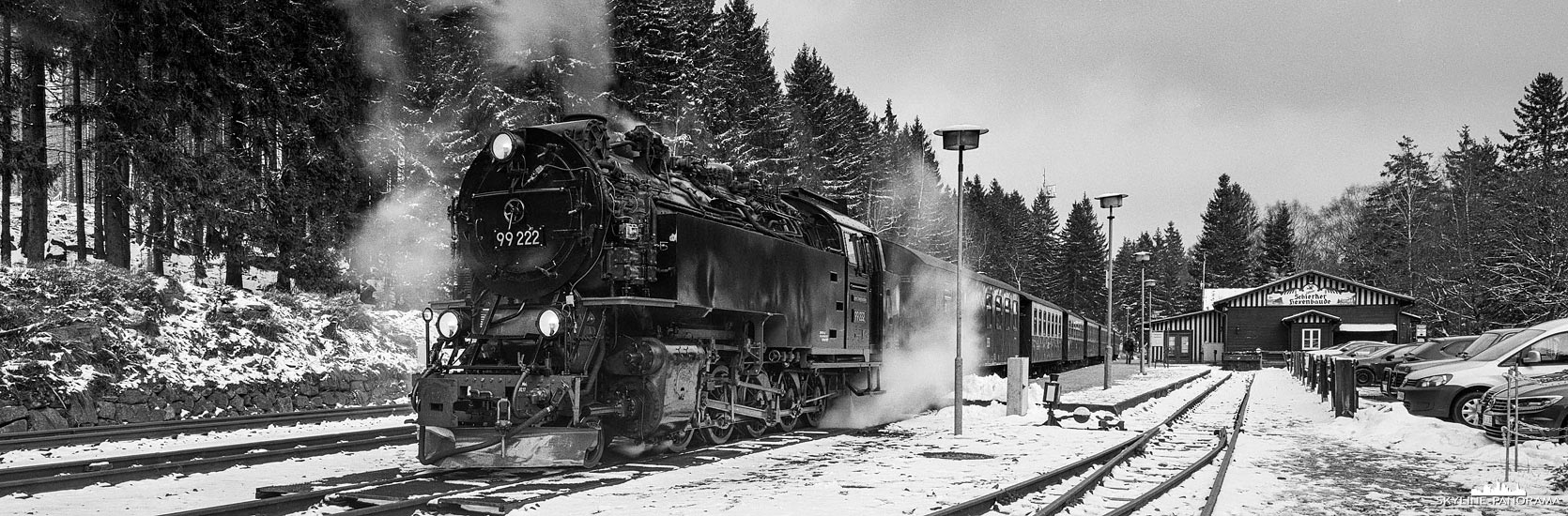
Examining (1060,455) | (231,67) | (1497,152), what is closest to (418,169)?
(231,67)

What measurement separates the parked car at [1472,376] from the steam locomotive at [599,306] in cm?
793

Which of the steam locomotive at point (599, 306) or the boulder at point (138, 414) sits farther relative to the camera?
the boulder at point (138, 414)

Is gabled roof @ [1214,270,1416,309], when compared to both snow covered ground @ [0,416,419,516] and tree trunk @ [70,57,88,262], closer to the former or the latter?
tree trunk @ [70,57,88,262]

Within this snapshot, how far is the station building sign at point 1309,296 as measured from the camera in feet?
164

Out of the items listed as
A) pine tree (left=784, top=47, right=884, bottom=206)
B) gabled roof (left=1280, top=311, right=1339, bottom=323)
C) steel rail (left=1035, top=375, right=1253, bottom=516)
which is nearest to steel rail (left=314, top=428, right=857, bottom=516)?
steel rail (left=1035, top=375, right=1253, bottom=516)

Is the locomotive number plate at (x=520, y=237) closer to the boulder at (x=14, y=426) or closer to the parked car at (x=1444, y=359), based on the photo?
the boulder at (x=14, y=426)

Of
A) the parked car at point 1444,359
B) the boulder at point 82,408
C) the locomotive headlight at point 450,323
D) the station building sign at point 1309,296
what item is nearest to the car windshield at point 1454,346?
the parked car at point 1444,359

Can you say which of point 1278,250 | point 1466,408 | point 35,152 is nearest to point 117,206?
point 35,152

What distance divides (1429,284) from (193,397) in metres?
41.8

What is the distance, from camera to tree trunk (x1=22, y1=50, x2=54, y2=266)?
50.0ft

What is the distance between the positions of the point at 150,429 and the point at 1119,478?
10.2 meters

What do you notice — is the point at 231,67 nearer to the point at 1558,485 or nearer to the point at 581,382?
the point at 581,382

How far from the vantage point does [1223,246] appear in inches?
3238

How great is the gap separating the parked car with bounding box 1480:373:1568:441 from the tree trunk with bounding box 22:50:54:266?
17.9 meters
